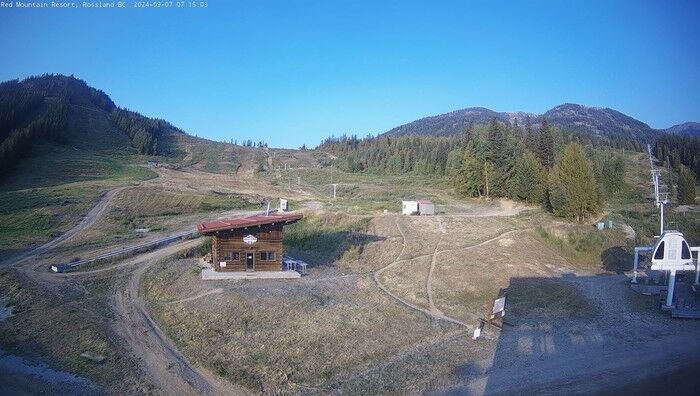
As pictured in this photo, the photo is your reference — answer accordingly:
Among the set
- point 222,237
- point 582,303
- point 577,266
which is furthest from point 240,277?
point 577,266

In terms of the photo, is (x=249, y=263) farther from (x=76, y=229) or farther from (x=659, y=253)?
(x=76, y=229)

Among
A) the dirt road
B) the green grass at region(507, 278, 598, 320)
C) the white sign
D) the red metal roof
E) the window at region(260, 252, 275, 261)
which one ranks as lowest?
the dirt road

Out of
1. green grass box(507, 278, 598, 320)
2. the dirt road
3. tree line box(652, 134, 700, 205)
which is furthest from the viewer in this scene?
tree line box(652, 134, 700, 205)

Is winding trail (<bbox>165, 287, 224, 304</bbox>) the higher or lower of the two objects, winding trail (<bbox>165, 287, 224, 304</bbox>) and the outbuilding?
the lower

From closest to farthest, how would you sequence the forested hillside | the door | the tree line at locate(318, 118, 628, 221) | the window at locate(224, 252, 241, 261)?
the window at locate(224, 252, 241, 261), the door, the tree line at locate(318, 118, 628, 221), the forested hillside

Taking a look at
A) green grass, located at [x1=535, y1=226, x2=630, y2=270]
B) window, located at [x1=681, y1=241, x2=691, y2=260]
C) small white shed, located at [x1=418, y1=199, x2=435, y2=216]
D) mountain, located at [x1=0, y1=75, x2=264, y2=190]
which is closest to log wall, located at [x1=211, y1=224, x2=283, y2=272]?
small white shed, located at [x1=418, y1=199, x2=435, y2=216]

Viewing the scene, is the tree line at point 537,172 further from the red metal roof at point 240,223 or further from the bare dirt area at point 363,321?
the red metal roof at point 240,223

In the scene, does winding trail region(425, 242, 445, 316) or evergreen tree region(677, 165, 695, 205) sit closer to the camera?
winding trail region(425, 242, 445, 316)

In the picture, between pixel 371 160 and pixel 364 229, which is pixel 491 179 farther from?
pixel 371 160

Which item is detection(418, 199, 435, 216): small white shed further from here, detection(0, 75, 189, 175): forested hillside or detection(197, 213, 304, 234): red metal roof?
detection(0, 75, 189, 175): forested hillside
